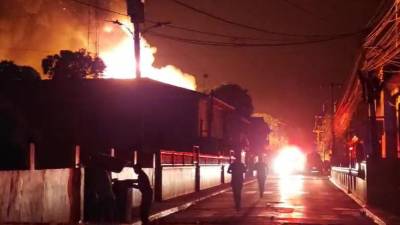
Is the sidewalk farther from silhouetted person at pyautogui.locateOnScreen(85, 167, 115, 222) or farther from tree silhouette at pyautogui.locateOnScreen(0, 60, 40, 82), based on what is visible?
tree silhouette at pyautogui.locateOnScreen(0, 60, 40, 82)

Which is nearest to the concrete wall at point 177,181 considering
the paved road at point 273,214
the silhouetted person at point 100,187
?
the paved road at point 273,214

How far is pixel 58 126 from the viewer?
50344mm

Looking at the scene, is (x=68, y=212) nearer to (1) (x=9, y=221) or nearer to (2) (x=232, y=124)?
(1) (x=9, y=221)

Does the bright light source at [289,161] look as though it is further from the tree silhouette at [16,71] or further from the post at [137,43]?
the post at [137,43]

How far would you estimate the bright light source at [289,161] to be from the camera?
112938 millimetres

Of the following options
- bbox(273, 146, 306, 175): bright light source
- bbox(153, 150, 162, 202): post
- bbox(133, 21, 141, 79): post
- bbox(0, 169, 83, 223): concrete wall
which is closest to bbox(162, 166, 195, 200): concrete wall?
bbox(153, 150, 162, 202): post

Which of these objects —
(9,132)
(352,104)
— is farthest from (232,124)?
(9,132)

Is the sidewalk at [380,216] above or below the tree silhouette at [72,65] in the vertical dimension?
below

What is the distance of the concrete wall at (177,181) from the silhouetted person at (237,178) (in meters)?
4.49

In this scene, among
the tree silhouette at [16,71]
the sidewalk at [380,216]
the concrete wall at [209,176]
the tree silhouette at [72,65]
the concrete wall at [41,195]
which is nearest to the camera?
the concrete wall at [41,195]

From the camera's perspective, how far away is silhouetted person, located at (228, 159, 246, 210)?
22234 millimetres

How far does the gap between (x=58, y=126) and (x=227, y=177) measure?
14.4 metres

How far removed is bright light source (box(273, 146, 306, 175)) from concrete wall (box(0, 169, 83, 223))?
3775 inches

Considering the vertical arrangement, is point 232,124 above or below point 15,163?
above
